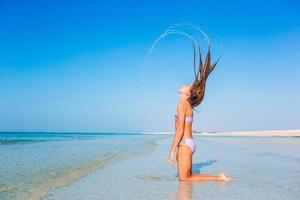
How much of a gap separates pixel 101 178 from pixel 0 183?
1957 mm

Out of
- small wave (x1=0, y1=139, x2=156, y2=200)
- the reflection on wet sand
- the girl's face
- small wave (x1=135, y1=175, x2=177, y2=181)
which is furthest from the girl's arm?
small wave (x1=0, y1=139, x2=156, y2=200)

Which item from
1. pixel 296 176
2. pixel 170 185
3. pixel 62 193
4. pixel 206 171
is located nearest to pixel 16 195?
pixel 62 193

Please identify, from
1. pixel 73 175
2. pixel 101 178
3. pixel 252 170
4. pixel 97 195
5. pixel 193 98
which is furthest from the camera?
pixel 252 170

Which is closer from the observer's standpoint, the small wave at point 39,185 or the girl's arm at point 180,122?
the small wave at point 39,185

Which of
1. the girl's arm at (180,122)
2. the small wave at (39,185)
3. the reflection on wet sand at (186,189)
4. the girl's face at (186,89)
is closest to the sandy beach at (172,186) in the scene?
the reflection on wet sand at (186,189)

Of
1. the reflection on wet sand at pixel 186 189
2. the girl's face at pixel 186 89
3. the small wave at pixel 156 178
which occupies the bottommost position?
the small wave at pixel 156 178

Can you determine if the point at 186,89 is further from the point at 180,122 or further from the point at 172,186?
the point at 172,186

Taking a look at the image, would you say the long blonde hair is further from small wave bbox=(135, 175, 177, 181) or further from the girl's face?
small wave bbox=(135, 175, 177, 181)

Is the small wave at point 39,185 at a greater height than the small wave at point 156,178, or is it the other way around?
the small wave at point 156,178

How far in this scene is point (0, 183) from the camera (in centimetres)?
734

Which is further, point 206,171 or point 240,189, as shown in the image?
point 206,171

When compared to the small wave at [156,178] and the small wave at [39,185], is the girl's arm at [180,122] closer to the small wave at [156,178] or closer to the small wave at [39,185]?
the small wave at [156,178]

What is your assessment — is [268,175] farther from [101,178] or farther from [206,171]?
[101,178]

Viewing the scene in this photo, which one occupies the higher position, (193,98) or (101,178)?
(193,98)
